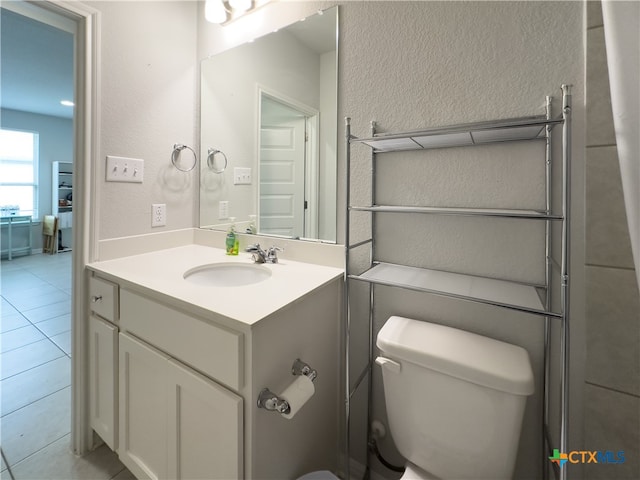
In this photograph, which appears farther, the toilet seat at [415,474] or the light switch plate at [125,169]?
the light switch plate at [125,169]

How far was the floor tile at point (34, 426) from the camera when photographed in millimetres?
1317

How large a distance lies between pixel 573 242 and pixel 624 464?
612 mm

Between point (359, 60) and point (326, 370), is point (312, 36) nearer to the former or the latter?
point (359, 60)

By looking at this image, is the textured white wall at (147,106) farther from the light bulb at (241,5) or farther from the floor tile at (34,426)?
the floor tile at (34,426)

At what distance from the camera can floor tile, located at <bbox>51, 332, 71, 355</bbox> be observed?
2.13 m

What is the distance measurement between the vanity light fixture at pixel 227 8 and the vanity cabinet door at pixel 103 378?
1538 millimetres

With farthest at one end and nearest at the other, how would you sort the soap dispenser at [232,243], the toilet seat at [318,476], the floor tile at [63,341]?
1. the floor tile at [63,341]
2. the soap dispenser at [232,243]
3. the toilet seat at [318,476]

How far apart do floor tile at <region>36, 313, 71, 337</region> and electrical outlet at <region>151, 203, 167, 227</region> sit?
1.71 metres

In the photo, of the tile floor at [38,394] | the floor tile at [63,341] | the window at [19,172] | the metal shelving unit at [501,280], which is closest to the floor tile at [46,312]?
the tile floor at [38,394]

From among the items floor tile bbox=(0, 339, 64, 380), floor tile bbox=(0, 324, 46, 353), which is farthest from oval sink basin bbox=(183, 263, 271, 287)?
floor tile bbox=(0, 324, 46, 353)

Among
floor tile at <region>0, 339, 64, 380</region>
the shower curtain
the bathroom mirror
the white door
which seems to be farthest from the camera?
floor tile at <region>0, 339, 64, 380</region>

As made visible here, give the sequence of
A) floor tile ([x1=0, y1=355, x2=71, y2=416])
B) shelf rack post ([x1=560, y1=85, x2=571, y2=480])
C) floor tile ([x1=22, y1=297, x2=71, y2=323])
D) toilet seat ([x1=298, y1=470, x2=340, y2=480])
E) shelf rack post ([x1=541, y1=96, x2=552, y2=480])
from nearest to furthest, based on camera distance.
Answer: shelf rack post ([x1=560, y1=85, x2=571, y2=480]) < shelf rack post ([x1=541, y1=96, x2=552, y2=480]) < toilet seat ([x1=298, y1=470, x2=340, y2=480]) < floor tile ([x1=0, y1=355, x2=71, y2=416]) < floor tile ([x1=22, y1=297, x2=71, y2=323])

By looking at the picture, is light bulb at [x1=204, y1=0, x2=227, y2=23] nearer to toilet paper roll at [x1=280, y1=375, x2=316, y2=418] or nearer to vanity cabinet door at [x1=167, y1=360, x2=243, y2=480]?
vanity cabinet door at [x1=167, y1=360, x2=243, y2=480]

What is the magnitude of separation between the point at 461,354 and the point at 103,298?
52.4 inches
